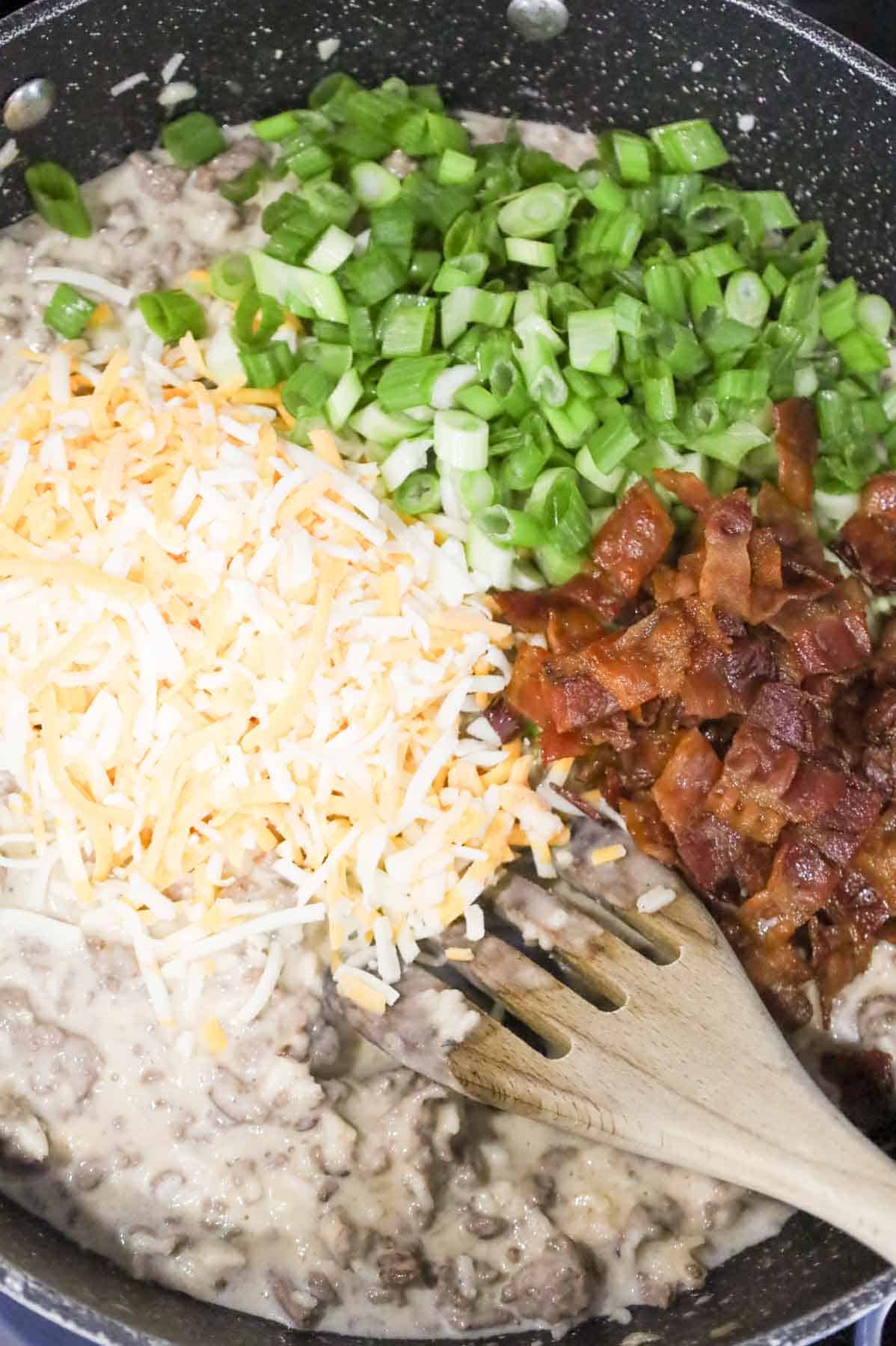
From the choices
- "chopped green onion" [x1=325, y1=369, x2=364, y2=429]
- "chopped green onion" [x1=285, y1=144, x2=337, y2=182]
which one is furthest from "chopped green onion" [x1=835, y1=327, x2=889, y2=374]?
"chopped green onion" [x1=285, y1=144, x2=337, y2=182]

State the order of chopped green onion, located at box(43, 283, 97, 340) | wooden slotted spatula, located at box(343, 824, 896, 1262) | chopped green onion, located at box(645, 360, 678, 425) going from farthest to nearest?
1. chopped green onion, located at box(43, 283, 97, 340)
2. chopped green onion, located at box(645, 360, 678, 425)
3. wooden slotted spatula, located at box(343, 824, 896, 1262)

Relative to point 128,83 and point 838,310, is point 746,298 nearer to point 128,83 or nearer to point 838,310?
point 838,310

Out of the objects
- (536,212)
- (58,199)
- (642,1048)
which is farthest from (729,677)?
(58,199)

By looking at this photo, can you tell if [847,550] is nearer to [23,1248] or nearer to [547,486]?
[547,486]

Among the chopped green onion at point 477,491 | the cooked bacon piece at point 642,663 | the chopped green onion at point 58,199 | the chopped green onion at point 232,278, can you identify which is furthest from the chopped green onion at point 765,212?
the chopped green onion at point 58,199

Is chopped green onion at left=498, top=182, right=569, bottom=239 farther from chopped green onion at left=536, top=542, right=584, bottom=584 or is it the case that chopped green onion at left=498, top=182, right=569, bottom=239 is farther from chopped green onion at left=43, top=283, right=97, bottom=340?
chopped green onion at left=43, top=283, right=97, bottom=340
